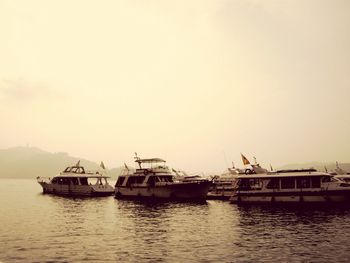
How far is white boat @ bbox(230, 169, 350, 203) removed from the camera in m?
43.0

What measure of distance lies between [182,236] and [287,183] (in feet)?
73.8

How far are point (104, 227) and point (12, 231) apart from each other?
26.7ft

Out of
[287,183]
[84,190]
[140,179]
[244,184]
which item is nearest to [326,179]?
[287,183]

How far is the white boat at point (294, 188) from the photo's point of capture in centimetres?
4297

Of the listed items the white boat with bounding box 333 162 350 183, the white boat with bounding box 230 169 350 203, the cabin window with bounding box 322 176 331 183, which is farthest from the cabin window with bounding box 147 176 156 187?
the white boat with bounding box 333 162 350 183

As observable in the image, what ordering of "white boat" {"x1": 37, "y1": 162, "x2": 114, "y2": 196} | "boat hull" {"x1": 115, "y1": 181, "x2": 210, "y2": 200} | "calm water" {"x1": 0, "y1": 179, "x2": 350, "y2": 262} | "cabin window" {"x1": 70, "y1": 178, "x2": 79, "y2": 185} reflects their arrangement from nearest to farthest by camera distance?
"calm water" {"x1": 0, "y1": 179, "x2": 350, "y2": 262}
"boat hull" {"x1": 115, "y1": 181, "x2": 210, "y2": 200}
"white boat" {"x1": 37, "y1": 162, "x2": 114, "y2": 196}
"cabin window" {"x1": 70, "y1": 178, "x2": 79, "y2": 185}

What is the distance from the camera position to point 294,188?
44688 millimetres

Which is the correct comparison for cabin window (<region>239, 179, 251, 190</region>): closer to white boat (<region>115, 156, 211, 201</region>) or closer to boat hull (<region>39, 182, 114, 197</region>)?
white boat (<region>115, 156, 211, 201</region>)

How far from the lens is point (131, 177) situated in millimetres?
59750

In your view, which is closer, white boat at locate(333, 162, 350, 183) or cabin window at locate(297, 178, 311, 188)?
cabin window at locate(297, 178, 311, 188)

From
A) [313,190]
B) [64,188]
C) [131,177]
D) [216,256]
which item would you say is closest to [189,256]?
[216,256]

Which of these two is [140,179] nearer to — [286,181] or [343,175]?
[286,181]

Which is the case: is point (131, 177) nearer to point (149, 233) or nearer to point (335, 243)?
point (149, 233)

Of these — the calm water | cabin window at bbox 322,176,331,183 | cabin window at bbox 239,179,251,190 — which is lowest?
the calm water
